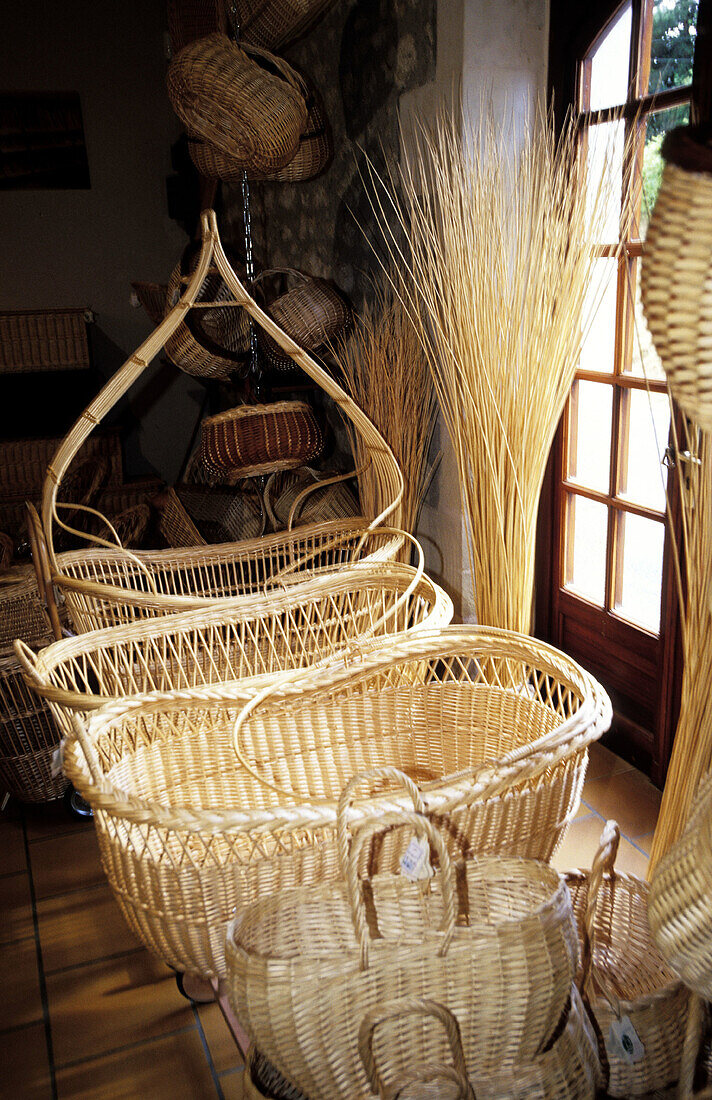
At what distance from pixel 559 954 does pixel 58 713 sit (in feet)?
3.85

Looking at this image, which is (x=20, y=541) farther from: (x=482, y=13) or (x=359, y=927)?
(x=359, y=927)

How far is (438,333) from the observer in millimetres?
2068

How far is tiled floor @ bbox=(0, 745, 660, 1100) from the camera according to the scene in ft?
5.53

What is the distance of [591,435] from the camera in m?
2.69

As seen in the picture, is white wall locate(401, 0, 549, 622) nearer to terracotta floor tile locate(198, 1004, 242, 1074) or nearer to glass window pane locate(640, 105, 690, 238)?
glass window pane locate(640, 105, 690, 238)

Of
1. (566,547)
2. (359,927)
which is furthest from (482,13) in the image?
(359,927)

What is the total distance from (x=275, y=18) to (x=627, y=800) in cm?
288

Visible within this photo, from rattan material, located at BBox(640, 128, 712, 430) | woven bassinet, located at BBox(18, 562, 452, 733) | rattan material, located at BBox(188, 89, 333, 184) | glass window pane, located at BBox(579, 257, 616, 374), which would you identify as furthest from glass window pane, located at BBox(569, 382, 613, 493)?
rattan material, located at BBox(640, 128, 712, 430)

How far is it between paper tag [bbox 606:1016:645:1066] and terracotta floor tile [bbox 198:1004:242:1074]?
0.74 m

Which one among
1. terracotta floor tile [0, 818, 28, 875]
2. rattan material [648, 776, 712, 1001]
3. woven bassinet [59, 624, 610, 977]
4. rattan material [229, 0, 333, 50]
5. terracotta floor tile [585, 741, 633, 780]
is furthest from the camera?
rattan material [229, 0, 333, 50]

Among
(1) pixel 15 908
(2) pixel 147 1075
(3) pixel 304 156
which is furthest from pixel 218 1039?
(3) pixel 304 156

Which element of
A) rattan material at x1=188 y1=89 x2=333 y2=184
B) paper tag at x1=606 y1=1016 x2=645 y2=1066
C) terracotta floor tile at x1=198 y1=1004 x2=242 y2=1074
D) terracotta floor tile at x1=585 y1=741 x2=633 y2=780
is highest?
rattan material at x1=188 y1=89 x2=333 y2=184

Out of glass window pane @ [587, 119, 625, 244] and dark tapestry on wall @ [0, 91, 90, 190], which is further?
dark tapestry on wall @ [0, 91, 90, 190]

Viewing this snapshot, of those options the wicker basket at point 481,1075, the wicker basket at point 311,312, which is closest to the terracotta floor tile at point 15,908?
the wicker basket at point 481,1075
